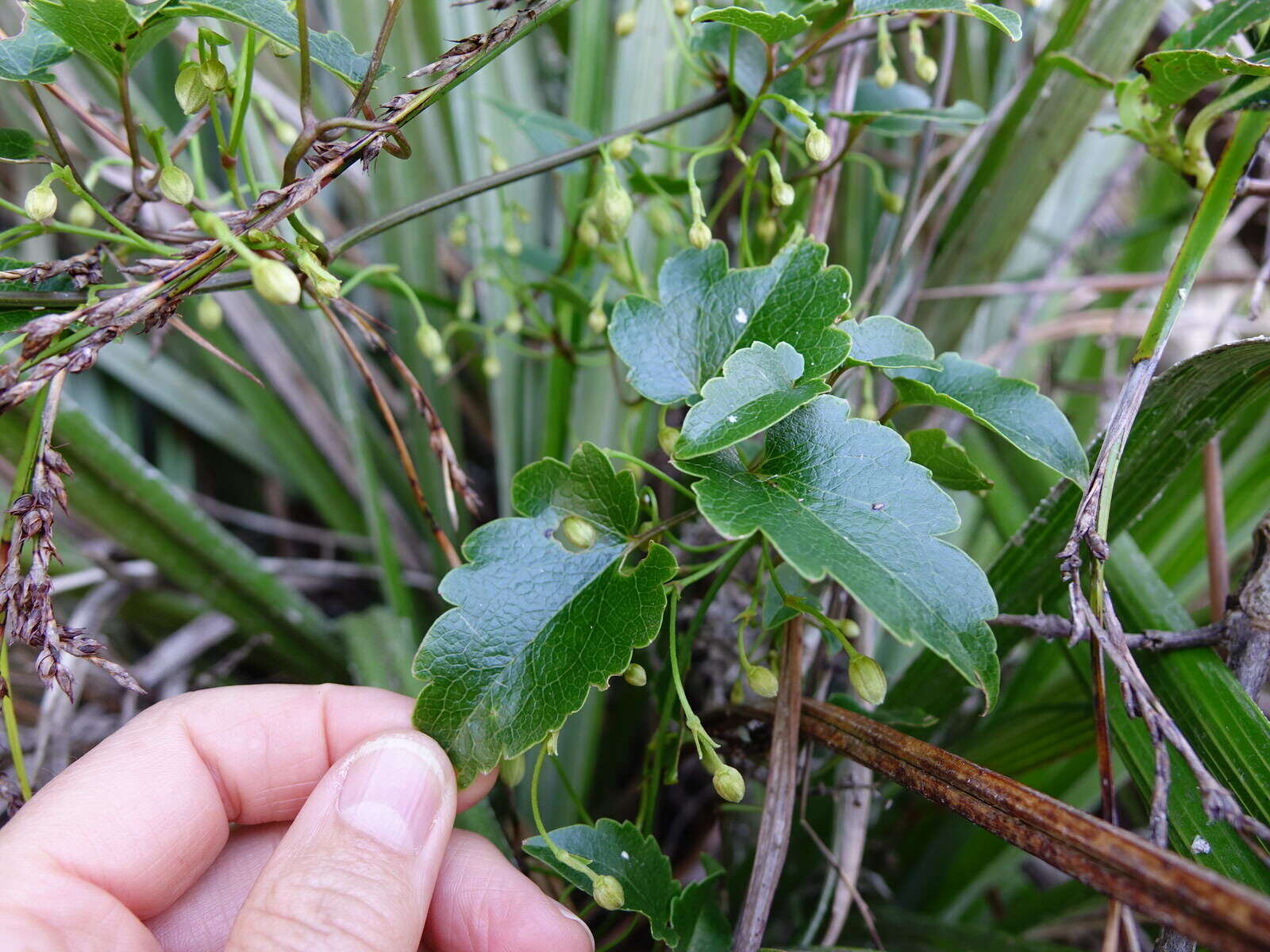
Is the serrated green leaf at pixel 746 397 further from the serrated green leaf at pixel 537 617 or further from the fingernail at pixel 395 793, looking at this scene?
the fingernail at pixel 395 793

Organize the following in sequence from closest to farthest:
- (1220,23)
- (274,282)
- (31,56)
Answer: (274,282)
(31,56)
(1220,23)

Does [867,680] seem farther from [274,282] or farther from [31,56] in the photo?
[31,56]

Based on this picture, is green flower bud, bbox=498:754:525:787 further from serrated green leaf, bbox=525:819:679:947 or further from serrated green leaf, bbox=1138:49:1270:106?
serrated green leaf, bbox=1138:49:1270:106

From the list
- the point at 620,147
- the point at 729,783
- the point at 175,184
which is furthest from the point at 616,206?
the point at 729,783

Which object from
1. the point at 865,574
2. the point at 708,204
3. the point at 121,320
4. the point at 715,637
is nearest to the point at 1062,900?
the point at 715,637

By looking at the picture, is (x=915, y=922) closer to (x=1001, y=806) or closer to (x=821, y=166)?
(x=1001, y=806)

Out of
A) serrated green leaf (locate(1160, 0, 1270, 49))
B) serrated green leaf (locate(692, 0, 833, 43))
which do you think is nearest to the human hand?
serrated green leaf (locate(692, 0, 833, 43))
